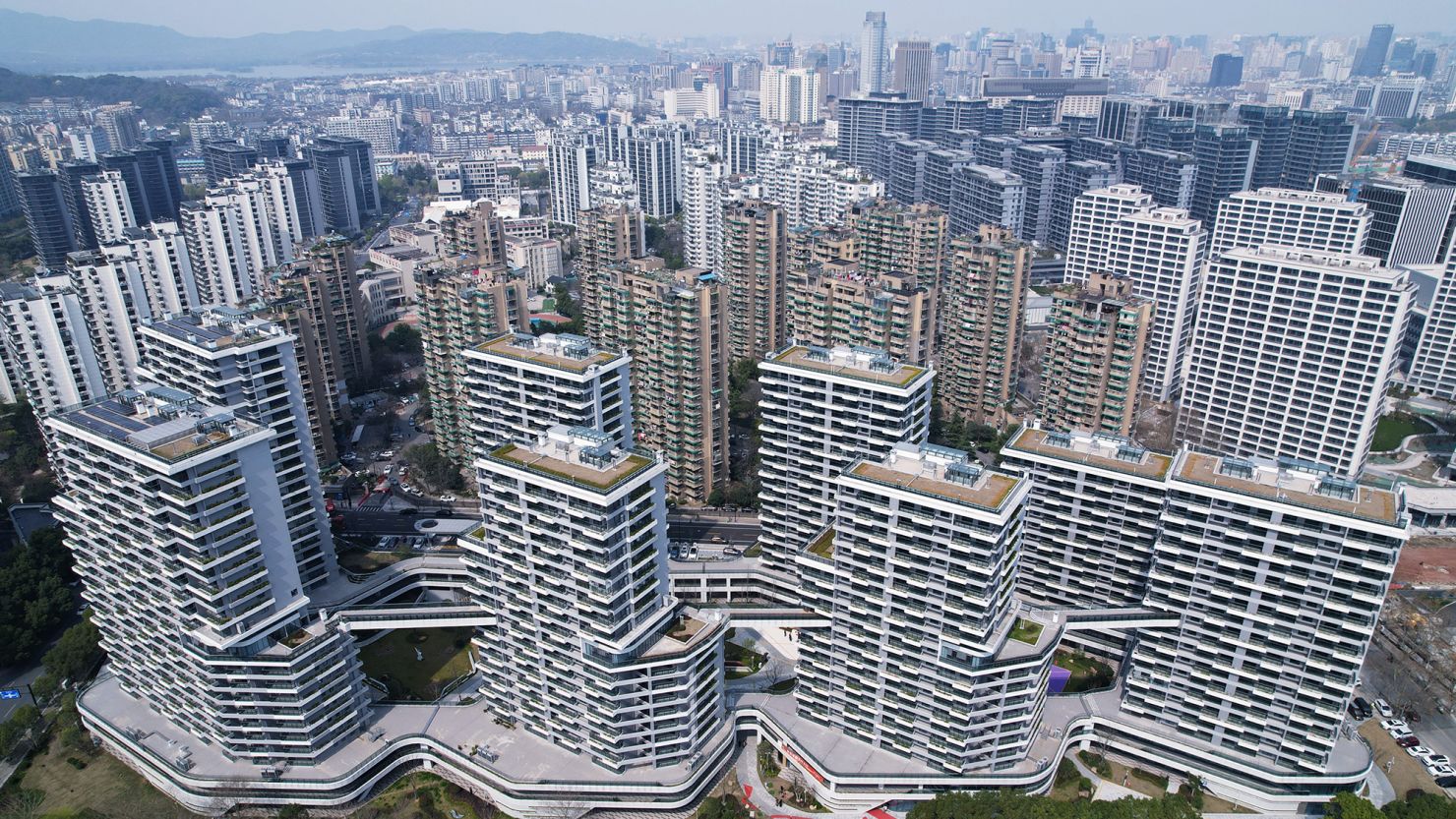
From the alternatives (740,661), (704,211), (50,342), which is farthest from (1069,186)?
(50,342)

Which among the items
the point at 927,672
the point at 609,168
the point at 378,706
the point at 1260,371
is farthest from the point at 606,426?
the point at 609,168

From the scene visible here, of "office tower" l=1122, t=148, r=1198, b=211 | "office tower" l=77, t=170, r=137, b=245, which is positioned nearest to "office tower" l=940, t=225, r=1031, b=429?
"office tower" l=1122, t=148, r=1198, b=211

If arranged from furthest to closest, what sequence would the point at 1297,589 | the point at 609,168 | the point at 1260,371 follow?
the point at 609,168, the point at 1260,371, the point at 1297,589

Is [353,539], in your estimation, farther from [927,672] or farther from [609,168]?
[609,168]

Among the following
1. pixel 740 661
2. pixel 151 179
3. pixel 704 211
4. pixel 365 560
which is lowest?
pixel 740 661

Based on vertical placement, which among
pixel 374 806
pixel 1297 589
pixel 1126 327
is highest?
pixel 1126 327

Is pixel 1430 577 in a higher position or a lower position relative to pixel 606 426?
lower

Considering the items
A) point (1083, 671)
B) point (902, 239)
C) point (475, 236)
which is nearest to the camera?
point (1083, 671)

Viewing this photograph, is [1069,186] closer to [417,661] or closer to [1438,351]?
[1438,351]
